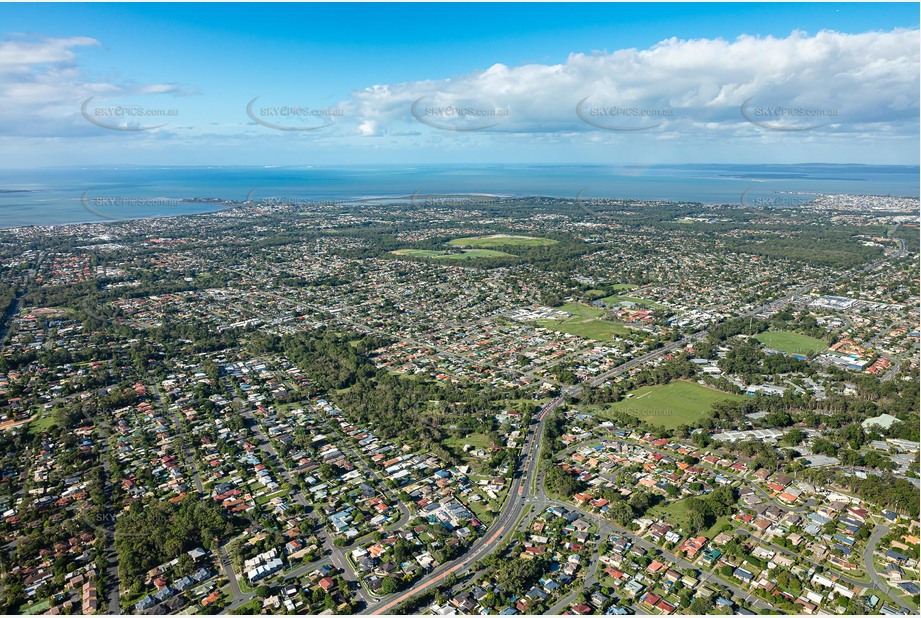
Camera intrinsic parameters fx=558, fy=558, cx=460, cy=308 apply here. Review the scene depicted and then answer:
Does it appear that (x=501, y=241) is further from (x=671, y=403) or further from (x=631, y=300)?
(x=671, y=403)

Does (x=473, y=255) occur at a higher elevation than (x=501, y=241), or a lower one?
lower

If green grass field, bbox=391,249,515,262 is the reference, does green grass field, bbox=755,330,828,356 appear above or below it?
below

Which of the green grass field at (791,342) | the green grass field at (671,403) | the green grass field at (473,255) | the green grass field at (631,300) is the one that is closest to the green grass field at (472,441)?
the green grass field at (671,403)

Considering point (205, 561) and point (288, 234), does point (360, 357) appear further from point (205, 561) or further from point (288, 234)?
point (288, 234)

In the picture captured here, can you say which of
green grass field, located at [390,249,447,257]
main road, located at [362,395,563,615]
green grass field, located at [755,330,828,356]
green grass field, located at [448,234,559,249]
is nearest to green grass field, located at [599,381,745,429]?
main road, located at [362,395,563,615]

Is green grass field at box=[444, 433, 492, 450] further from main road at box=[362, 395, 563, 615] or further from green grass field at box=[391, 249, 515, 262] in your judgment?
green grass field at box=[391, 249, 515, 262]

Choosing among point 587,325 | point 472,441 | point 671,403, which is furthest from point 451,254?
point 472,441

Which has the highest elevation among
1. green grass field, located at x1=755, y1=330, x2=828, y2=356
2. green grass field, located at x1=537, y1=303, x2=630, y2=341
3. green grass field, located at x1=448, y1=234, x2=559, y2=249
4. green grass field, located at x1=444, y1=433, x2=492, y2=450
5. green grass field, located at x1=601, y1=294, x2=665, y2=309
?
green grass field, located at x1=448, y1=234, x2=559, y2=249
